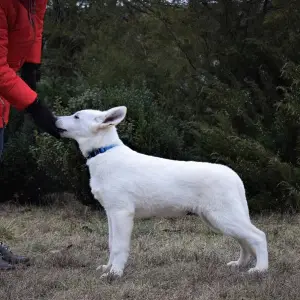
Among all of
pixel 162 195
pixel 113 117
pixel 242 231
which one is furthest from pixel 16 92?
pixel 242 231

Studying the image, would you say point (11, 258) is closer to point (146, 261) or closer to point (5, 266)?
point (5, 266)

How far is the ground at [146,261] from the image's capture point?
14.3ft

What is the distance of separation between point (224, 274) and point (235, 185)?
720 mm

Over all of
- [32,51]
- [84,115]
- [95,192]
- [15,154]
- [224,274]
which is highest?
[32,51]

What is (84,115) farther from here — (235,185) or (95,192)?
(235,185)

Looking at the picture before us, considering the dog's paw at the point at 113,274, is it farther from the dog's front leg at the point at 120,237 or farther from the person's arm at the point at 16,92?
the person's arm at the point at 16,92

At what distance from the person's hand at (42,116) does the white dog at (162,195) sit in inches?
13.9

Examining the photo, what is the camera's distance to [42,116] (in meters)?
4.98

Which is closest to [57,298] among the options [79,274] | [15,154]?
[79,274]

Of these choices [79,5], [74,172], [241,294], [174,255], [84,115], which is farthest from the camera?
[79,5]

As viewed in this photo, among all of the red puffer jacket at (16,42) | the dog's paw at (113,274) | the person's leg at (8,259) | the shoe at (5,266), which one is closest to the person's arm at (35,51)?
the red puffer jacket at (16,42)

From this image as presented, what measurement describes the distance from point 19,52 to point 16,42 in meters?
0.10

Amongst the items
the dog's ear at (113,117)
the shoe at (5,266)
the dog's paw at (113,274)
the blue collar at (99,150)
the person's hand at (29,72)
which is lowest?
the shoe at (5,266)

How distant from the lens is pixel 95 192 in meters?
5.01
